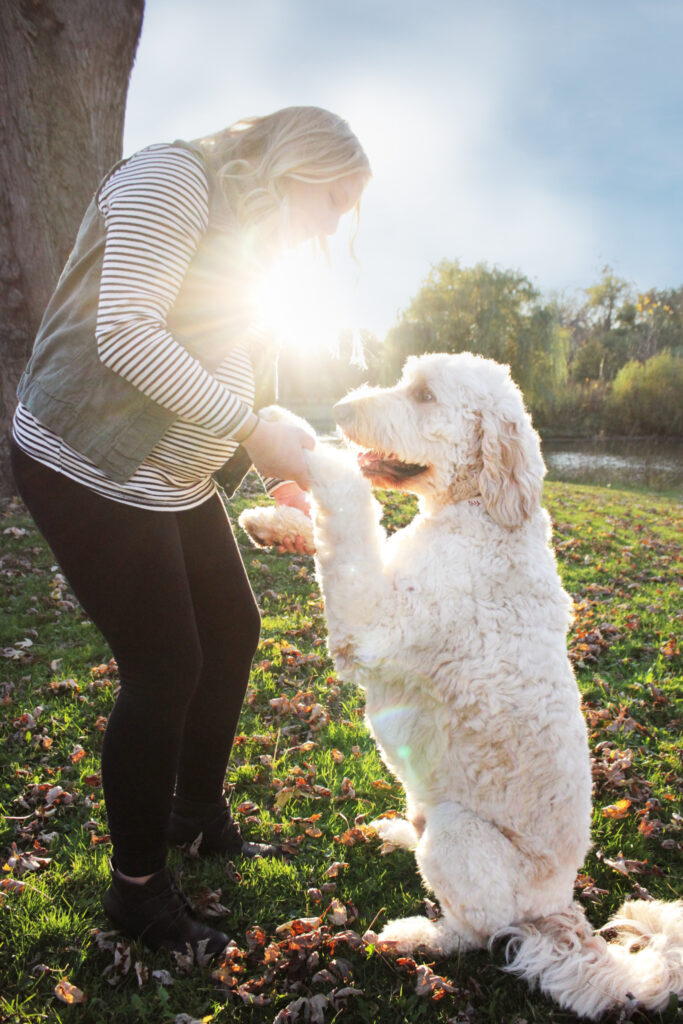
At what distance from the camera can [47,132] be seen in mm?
7297

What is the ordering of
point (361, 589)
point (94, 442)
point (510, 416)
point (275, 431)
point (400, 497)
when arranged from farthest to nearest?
point (400, 497) → point (510, 416) → point (361, 589) → point (275, 431) → point (94, 442)

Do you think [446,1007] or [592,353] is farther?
[592,353]

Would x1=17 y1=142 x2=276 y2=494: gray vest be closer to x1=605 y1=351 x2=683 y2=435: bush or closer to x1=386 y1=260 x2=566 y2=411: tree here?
x1=386 y1=260 x2=566 y2=411: tree

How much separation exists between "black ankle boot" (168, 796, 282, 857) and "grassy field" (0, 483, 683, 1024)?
8 centimetres

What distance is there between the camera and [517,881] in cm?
226

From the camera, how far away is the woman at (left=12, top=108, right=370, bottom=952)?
5.76 feet

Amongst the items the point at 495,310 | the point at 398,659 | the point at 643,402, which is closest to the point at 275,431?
the point at 398,659

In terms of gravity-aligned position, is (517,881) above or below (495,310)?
below

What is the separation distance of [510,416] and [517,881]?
1.71 metres

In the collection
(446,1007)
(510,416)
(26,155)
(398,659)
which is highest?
(26,155)

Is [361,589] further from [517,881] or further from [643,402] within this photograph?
[643,402]

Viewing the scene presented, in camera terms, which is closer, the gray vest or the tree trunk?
the gray vest

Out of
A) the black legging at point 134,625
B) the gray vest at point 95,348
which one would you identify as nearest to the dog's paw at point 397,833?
the black legging at point 134,625

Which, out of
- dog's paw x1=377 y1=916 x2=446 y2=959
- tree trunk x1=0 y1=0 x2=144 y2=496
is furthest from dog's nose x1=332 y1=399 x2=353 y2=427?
tree trunk x1=0 y1=0 x2=144 y2=496
